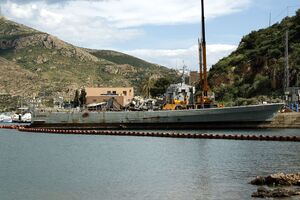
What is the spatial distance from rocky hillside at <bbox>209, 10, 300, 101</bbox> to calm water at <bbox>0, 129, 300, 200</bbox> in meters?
38.1

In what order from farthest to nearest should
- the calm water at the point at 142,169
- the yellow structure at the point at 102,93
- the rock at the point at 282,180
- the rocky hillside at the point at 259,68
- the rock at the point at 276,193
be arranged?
1. the yellow structure at the point at 102,93
2. the rocky hillside at the point at 259,68
3. the calm water at the point at 142,169
4. the rock at the point at 282,180
5. the rock at the point at 276,193

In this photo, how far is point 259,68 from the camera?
88938 mm

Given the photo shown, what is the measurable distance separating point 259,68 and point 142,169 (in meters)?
62.2

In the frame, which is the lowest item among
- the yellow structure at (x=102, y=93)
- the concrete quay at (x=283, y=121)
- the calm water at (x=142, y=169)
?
the calm water at (x=142, y=169)

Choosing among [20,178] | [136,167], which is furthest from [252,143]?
[20,178]

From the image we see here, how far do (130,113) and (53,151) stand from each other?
2946cm

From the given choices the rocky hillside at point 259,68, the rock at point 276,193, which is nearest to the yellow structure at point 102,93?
the rocky hillside at point 259,68

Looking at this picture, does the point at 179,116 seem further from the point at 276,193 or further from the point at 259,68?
the point at 276,193

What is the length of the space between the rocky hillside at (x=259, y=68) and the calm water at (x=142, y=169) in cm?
3814

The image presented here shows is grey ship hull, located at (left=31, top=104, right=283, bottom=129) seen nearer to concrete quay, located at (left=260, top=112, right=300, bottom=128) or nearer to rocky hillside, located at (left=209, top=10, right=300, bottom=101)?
concrete quay, located at (left=260, top=112, right=300, bottom=128)

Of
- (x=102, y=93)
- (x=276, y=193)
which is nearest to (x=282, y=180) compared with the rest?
(x=276, y=193)

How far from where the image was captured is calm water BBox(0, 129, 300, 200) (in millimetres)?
22781

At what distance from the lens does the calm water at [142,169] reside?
2278 centimetres

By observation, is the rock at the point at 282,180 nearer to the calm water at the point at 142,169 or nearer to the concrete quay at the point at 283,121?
the calm water at the point at 142,169
